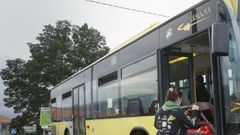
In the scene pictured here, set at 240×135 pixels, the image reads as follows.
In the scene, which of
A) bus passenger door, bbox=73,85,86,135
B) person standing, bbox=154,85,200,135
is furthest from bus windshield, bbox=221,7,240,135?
bus passenger door, bbox=73,85,86,135

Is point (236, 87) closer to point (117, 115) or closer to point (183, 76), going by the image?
point (183, 76)

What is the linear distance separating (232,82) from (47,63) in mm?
43817

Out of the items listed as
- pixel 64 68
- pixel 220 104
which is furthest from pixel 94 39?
pixel 220 104

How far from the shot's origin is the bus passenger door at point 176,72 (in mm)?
7391

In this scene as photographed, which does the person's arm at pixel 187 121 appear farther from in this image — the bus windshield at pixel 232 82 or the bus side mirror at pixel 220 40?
the bus side mirror at pixel 220 40

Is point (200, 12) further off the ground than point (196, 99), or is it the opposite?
point (200, 12)

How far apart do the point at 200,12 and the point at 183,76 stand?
4.83 ft

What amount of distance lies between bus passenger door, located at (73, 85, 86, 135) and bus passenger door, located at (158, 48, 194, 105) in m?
5.57

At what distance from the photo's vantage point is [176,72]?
24.7ft

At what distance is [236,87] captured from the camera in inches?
218

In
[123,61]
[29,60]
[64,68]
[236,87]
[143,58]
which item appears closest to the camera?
[236,87]

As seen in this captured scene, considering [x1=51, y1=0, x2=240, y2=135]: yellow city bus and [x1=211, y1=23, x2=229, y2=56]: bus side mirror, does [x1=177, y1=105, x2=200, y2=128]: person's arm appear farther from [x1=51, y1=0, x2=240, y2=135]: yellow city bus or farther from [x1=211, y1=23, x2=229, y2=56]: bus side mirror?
[x1=211, y1=23, x2=229, y2=56]: bus side mirror

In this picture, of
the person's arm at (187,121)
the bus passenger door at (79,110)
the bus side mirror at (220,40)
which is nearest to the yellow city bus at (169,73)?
the bus side mirror at (220,40)

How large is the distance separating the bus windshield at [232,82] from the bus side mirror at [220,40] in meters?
0.47
